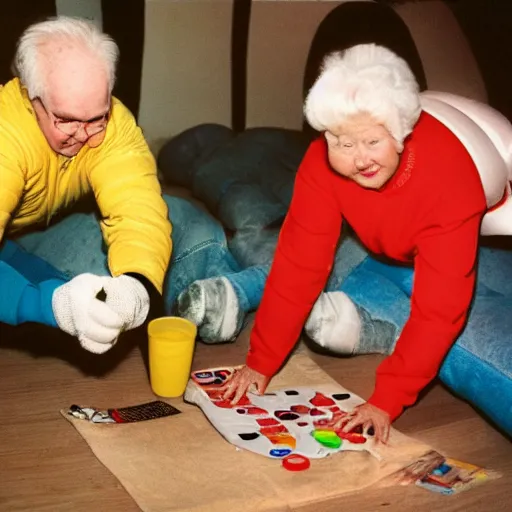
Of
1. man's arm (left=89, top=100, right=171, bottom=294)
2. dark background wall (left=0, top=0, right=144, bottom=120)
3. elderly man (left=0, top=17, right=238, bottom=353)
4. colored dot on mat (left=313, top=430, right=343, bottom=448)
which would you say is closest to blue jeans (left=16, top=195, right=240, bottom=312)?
elderly man (left=0, top=17, right=238, bottom=353)

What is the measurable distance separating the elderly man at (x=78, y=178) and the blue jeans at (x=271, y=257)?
1.02 feet

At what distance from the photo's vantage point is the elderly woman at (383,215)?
1.21m

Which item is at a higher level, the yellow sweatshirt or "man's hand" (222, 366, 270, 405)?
the yellow sweatshirt

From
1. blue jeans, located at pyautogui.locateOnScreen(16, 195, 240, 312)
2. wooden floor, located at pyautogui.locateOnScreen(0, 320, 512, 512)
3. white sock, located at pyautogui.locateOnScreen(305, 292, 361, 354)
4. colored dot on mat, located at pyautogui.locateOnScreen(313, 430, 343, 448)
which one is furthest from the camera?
blue jeans, located at pyautogui.locateOnScreen(16, 195, 240, 312)

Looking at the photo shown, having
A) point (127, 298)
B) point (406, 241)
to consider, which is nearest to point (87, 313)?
point (127, 298)

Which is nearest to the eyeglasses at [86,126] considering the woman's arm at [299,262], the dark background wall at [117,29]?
the woman's arm at [299,262]

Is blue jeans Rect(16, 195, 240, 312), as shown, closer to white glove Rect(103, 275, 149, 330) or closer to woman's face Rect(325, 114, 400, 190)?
white glove Rect(103, 275, 149, 330)

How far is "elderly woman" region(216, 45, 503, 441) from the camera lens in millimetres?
1211

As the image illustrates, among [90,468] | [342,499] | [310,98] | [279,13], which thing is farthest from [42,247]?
[279,13]

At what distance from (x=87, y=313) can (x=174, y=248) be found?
466mm

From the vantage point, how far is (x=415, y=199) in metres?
1.32

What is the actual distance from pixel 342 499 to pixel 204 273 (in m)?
0.71

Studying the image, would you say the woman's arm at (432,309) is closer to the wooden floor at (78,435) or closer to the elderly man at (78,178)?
the wooden floor at (78,435)

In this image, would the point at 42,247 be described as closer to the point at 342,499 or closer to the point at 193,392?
the point at 193,392
